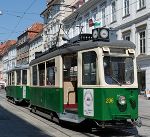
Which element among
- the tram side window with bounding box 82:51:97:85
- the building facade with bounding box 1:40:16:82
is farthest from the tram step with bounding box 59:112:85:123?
the building facade with bounding box 1:40:16:82

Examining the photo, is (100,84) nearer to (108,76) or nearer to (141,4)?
(108,76)

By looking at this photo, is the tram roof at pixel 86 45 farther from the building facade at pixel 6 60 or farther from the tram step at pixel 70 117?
the building facade at pixel 6 60

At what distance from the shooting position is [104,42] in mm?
12609

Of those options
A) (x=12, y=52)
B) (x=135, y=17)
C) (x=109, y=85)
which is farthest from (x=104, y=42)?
(x=12, y=52)

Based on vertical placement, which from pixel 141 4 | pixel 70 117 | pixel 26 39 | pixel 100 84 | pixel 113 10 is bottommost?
pixel 70 117

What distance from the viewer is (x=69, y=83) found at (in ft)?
48.5

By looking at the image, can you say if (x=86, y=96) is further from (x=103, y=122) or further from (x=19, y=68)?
(x=19, y=68)

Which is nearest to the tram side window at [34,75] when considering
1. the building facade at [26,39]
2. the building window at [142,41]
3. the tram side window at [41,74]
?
the tram side window at [41,74]

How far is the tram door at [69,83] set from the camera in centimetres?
1454

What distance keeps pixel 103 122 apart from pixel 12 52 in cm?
10646

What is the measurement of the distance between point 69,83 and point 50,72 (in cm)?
165

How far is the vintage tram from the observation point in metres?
12.2

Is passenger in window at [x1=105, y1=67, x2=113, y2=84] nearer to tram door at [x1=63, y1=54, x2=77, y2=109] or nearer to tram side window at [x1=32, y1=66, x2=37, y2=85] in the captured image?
tram door at [x1=63, y1=54, x2=77, y2=109]

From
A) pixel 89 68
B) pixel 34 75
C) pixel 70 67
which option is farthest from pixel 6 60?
pixel 89 68
